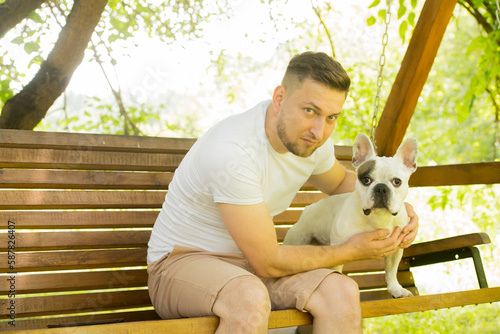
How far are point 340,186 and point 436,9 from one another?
123 centimetres

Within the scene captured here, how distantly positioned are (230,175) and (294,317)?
0.55 m

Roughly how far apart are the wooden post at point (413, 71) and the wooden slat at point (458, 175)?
0.96 ft

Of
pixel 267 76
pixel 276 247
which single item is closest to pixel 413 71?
pixel 276 247

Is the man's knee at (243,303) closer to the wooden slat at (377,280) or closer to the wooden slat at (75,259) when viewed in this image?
the wooden slat at (75,259)

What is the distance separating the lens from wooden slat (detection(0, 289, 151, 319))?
239 cm

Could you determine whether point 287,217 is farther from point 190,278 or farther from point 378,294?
point 190,278

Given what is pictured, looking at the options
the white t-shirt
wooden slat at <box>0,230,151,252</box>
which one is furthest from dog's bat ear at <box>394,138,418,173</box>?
wooden slat at <box>0,230,151,252</box>

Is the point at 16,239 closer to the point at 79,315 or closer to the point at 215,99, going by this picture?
the point at 79,315

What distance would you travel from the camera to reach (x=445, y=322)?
486cm

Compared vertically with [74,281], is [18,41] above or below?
above

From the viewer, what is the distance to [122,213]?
2.70 metres

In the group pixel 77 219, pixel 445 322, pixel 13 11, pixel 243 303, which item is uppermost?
pixel 13 11

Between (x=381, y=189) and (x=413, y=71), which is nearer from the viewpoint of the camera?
(x=381, y=189)

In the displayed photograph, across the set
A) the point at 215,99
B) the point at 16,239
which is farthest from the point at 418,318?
the point at 215,99
